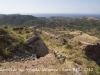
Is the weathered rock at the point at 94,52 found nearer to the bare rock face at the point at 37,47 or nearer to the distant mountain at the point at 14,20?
the bare rock face at the point at 37,47

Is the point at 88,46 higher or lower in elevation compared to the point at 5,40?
lower

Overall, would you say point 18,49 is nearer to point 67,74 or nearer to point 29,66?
point 29,66

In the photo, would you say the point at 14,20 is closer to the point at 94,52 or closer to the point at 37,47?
the point at 94,52

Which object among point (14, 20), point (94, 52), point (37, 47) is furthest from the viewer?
point (14, 20)

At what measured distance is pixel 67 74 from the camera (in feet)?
24.5

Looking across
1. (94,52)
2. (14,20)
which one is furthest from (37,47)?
(14,20)

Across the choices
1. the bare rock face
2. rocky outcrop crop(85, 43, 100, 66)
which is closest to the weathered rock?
rocky outcrop crop(85, 43, 100, 66)

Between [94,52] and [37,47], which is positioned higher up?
[37,47]

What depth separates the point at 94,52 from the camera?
16438mm

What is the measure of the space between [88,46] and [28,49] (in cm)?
717

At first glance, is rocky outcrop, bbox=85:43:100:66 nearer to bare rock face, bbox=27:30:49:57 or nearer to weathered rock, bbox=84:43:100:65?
weathered rock, bbox=84:43:100:65

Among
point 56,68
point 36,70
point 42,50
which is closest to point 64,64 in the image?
point 56,68

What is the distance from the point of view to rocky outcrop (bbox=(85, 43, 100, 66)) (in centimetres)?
1590

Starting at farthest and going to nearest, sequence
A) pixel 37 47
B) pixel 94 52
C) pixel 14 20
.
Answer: pixel 14 20, pixel 94 52, pixel 37 47
